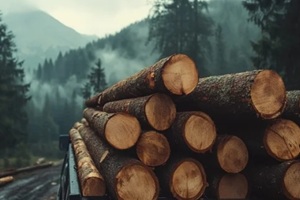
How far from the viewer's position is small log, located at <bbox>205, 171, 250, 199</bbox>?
4617 mm

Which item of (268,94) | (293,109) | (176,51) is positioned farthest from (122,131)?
(176,51)

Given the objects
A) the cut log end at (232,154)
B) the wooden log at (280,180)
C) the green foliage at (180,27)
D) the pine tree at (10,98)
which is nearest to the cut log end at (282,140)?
the wooden log at (280,180)

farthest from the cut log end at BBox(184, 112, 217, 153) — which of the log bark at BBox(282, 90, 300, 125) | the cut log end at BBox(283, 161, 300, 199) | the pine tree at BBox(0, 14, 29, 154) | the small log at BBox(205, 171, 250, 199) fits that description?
the pine tree at BBox(0, 14, 29, 154)

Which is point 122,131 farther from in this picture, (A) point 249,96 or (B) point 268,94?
(B) point 268,94

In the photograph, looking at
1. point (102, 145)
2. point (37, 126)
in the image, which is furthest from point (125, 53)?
point (102, 145)

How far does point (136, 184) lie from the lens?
14.0 feet

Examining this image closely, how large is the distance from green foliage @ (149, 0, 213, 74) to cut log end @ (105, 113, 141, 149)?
35440 mm

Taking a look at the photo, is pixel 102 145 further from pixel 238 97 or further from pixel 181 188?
pixel 238 97

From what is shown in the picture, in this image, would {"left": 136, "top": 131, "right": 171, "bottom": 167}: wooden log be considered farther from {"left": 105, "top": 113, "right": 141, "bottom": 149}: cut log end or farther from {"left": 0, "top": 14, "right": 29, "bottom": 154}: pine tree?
{"left": 0, "top": 14, "right": 29, "bottom": 154}: pine tree

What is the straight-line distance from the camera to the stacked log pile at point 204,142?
4.36 meters

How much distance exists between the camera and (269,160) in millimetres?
4676

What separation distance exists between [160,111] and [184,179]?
79 cm

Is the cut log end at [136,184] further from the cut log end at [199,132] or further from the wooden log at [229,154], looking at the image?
the wooden log at [229,154]

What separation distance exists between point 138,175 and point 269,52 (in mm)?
15719
